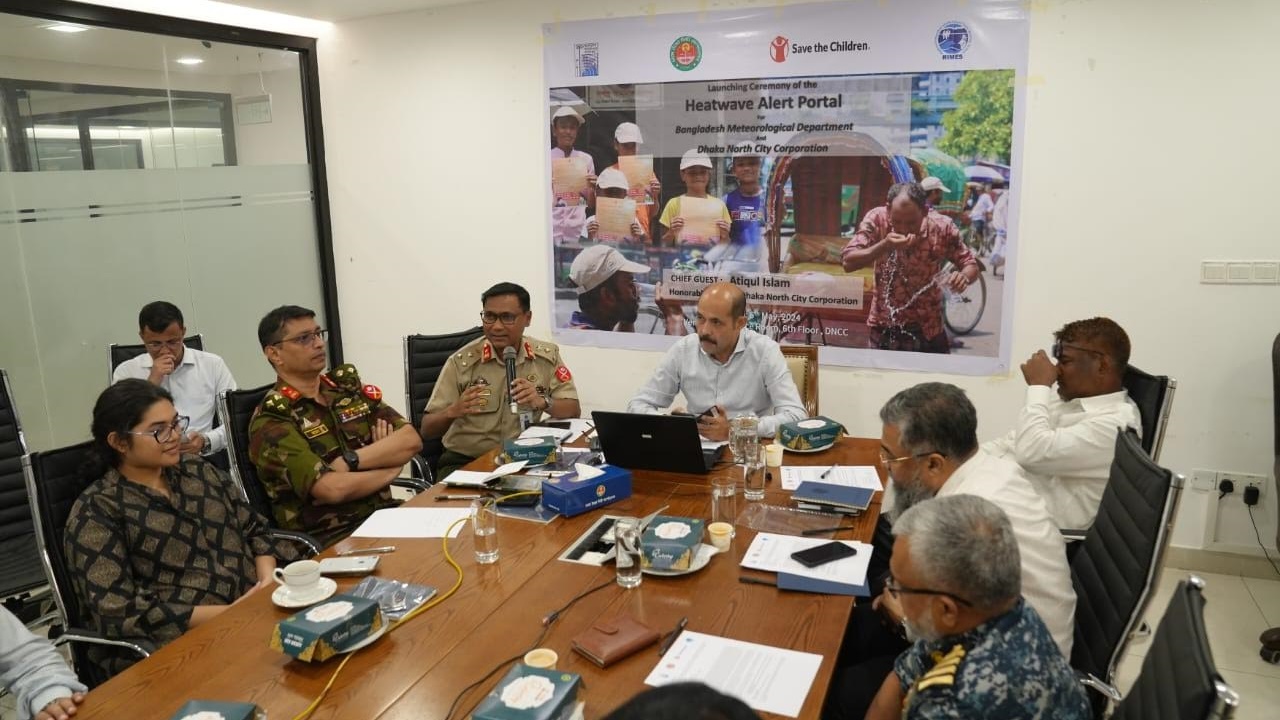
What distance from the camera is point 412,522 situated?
2.65 m

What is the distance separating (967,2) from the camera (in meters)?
3.96

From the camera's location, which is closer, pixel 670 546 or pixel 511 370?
pixel 670 546

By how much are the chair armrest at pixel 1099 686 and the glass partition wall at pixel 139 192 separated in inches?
172

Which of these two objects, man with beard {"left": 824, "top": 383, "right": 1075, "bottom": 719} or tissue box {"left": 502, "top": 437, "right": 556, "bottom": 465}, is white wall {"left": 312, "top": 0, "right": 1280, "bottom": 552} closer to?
tissue box {"left": 502, "top": 437, "right": 556, "bottom": 465}

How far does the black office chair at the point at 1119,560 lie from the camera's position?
195 cm

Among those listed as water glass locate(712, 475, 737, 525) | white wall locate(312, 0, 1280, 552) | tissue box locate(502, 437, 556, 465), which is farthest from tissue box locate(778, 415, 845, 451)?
white wall locate(312, 0, 1280, 552)

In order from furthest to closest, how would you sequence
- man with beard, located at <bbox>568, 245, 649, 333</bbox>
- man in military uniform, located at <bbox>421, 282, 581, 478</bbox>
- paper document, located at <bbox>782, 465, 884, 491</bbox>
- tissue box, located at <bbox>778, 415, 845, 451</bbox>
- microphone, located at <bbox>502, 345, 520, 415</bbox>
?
man with beard, located at <bbox>568, 245, 649, 333</bbox>
man in military uniform, located at <bbox>421, 282, 581, 478</bbox>
microphone, located at <bbox>502, 345, 520, 415</bbox>
tissue box, located at <bbox>778, 415, 845, 451</bbox>
paper document, located at <bbox>782, 465, 884, 491</bbox>

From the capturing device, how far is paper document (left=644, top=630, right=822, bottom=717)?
166cm

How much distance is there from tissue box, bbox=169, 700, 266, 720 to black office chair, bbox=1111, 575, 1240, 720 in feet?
5.00

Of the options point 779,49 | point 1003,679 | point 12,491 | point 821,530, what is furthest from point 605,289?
point 1003,679

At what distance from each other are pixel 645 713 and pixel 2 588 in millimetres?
3075

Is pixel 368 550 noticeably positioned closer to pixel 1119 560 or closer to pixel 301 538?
pixel 301 538

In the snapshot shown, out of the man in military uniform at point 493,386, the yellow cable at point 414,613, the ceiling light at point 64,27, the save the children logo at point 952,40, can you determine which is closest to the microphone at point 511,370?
the man in military uniform at point 493,386

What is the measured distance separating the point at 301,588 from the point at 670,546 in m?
0.89
